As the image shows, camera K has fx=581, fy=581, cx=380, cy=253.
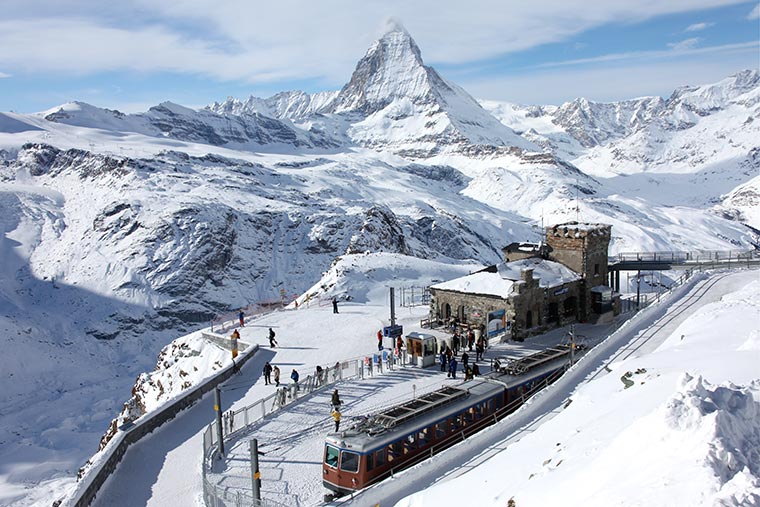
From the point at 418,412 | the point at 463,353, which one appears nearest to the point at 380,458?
the point at 418,412

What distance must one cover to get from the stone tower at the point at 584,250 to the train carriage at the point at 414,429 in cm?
1680

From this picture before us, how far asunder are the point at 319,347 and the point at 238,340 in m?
5.97

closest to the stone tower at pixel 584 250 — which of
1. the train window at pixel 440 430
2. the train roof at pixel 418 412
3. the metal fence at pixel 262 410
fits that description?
the metal fence at pixel 262 410

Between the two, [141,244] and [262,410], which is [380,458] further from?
[141,244]

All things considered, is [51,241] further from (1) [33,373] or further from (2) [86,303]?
(1) [33,373]

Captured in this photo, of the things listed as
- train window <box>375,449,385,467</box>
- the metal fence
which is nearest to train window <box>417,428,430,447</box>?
train window <box>375,449,385,467</box>

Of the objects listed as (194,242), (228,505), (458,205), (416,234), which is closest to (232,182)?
(194,242)

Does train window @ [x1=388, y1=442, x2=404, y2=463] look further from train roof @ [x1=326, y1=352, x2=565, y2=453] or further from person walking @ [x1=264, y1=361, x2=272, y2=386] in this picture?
person walking @ [x1=264, y1=361, x2=272, y2=386]

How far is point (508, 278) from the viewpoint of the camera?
3594 centimetres

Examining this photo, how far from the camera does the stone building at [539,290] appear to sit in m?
34.3

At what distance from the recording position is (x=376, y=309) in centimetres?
4638

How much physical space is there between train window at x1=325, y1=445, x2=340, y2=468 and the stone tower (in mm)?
25847

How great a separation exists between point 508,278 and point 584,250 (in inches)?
270

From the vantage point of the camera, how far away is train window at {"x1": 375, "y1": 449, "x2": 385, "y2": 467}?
1765cm
